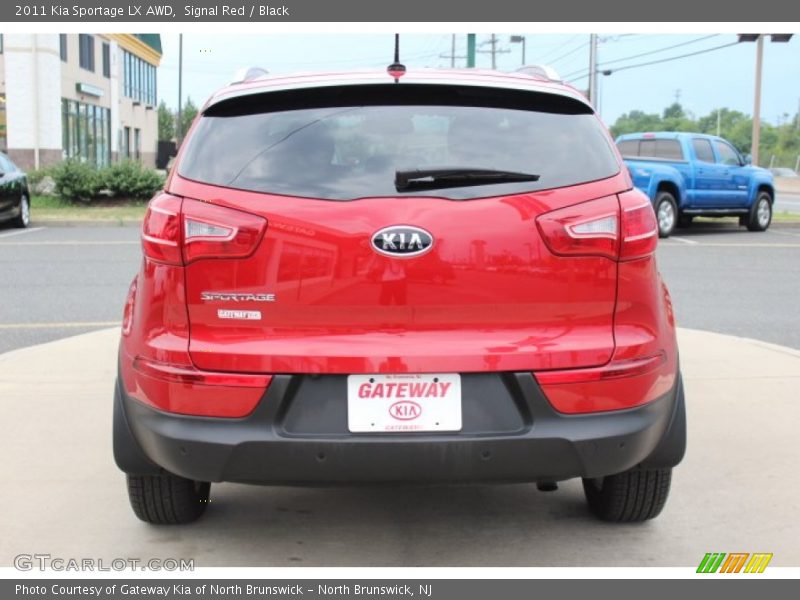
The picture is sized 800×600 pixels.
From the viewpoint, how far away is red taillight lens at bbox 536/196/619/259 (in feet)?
10.1

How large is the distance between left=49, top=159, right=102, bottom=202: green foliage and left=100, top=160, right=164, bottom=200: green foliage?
0.22m

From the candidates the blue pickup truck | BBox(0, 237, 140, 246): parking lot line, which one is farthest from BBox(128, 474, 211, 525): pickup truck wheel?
the blue pickup truck

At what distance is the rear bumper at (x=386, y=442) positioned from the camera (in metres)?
3.04

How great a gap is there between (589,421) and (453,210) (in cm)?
79

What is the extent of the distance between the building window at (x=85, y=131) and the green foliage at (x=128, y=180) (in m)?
15.6

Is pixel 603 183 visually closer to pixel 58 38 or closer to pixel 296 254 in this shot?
pixel 296 254

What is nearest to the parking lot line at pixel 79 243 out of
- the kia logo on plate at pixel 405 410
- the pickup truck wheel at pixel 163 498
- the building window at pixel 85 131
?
the pickup truck wheel at pixel 163 498

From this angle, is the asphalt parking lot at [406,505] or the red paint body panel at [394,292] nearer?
the red paint body panel at [394,292]

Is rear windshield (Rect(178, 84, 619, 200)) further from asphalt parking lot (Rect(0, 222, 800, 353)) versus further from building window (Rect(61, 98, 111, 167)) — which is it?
building window (Rect(61, 98, 111, 167))

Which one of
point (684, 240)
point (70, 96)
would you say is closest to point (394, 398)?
point (684, 240)

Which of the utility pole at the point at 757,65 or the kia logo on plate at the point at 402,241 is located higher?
the utility pole at the point at 757,65

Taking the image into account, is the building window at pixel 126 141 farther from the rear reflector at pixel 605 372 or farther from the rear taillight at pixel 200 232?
the rear reflector at pixel 605 372

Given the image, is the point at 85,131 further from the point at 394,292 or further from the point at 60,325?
the point at 394,292

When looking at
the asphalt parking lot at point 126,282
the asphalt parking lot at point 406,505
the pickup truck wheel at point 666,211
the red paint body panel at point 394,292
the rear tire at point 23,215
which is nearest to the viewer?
the red paint body panel at point 394,292
